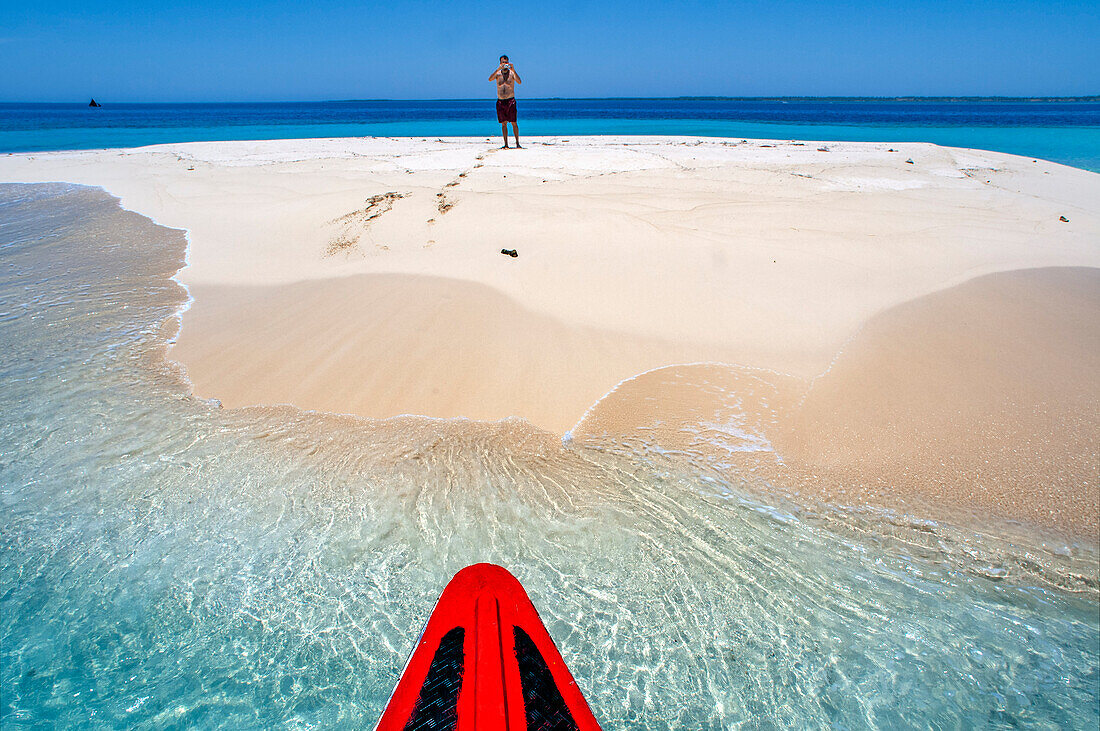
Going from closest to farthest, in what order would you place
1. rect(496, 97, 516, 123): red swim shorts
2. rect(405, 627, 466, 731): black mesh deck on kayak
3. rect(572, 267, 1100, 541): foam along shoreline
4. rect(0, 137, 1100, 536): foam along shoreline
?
rect(405, 627, 466, 731): black mesh deck on kayak, rect(572, 267, 1100, 541): foam along shoreline, rect(0, 137, 1100, 536): foam along shoreline, rect(496, 97, 516, 123): red swim shorts

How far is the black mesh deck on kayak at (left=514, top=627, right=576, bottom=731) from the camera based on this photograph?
1.64 metres

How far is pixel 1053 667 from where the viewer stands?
6.87ft

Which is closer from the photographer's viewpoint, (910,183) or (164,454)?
(164,454)

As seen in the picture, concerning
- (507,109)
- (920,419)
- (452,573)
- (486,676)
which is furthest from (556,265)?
(507,109)

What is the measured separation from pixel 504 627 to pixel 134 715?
4.61 ft

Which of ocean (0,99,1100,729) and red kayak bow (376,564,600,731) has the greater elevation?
red kayak bow (376,564,600,731)

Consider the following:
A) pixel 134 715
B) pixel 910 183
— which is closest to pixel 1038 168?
pixel 910 183

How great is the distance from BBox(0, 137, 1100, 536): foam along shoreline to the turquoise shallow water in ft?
2.11

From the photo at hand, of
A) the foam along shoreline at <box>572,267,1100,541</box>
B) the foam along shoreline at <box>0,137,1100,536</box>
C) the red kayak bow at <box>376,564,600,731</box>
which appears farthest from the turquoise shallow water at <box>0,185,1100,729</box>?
the foam along shoreline at <box>0,137,1100,536</box>

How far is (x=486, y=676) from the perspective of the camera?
1.75 m

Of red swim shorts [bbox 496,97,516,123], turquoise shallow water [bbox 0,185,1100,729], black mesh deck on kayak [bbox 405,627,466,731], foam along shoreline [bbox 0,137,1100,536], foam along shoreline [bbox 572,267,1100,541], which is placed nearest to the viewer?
black mesh deck on kayak [bbox 405,627,466,731]

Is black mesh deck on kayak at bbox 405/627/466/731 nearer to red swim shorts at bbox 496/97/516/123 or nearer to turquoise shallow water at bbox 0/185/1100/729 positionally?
turquoise shallow water at bbox 0/185/1100/729

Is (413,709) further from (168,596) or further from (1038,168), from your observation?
(1038,168)

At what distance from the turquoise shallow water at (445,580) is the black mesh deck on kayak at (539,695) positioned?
0.39 m
